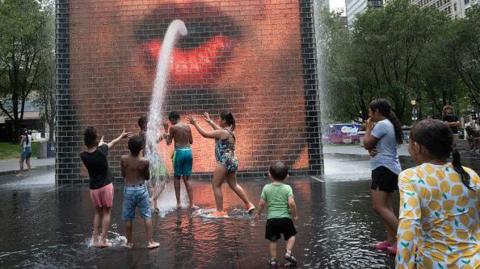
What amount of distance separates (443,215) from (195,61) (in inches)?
463

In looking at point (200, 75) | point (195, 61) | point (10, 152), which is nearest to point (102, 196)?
point (200, 75)

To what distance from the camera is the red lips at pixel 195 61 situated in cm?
1352

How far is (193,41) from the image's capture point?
535 inches

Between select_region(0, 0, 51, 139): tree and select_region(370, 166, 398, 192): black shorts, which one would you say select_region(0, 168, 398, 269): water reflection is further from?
select_region(0, 0, 51, 139): tree

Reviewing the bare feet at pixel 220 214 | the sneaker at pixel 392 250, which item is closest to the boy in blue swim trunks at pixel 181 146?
the bare feet at pixel 220 214

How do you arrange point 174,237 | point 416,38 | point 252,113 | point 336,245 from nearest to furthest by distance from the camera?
1. point 336,245
2. point 174,237
3. point 252,113
4. point 416,38

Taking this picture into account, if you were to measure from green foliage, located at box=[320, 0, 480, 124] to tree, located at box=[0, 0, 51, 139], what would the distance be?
20.0 meters

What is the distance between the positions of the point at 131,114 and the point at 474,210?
12.0 m

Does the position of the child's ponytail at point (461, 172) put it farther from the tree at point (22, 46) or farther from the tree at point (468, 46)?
the tree at point (468, 46)

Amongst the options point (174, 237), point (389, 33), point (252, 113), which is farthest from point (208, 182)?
point (389, 33)

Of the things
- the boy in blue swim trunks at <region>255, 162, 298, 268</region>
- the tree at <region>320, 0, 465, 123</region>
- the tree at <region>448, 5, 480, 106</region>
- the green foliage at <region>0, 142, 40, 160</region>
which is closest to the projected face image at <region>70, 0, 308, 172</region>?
the boy in blue swim trunks at <region>255, 162, 298, 268</region>

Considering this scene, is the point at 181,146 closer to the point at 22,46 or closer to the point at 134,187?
the point at 134,187

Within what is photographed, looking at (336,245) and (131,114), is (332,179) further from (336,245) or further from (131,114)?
(336,245)

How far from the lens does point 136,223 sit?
700cm
